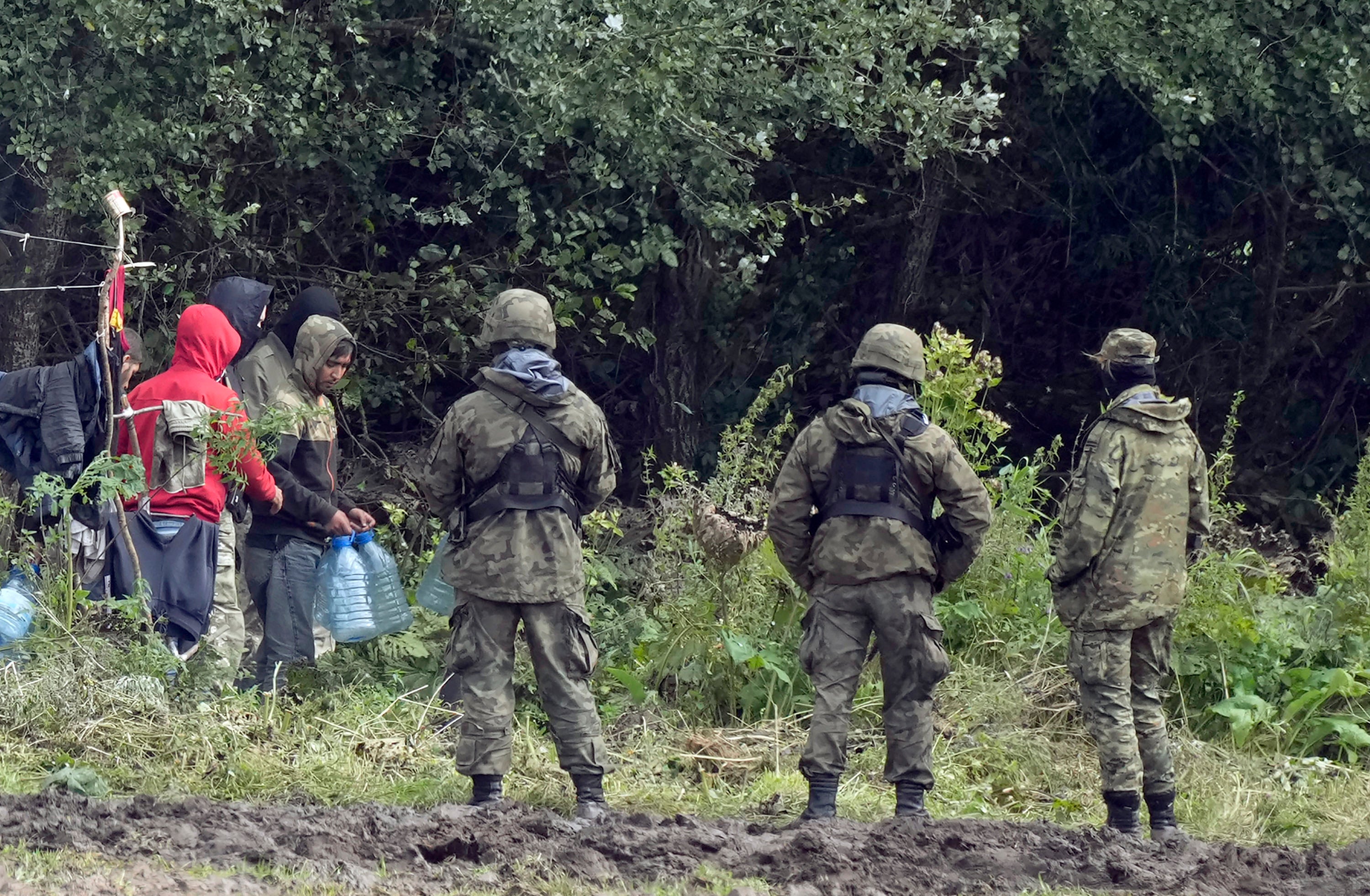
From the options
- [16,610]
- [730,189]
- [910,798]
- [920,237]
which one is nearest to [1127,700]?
[910,798]

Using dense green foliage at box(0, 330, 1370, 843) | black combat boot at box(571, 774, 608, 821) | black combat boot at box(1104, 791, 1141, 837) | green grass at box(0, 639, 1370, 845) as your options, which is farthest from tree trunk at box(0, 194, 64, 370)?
black combat boot at box(1104, 791, 1141, 837)

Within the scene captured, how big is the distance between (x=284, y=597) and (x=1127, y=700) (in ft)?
12.1

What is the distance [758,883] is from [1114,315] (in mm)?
8008

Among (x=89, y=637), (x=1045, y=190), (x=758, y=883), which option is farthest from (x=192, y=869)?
(x=1045, y=190)

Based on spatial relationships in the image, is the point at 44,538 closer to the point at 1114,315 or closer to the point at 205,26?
the point at 205,26

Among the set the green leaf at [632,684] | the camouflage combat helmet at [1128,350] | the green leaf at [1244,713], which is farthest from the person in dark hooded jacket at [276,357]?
the green leaf at [1244,713]

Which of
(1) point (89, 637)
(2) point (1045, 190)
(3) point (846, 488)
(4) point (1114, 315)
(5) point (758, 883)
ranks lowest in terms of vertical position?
(5) point (758, 883)

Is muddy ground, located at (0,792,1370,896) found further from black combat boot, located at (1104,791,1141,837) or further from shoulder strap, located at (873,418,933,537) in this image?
shoulder strap, located at (873,418,933,537)

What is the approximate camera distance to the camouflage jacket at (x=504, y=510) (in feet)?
20.1

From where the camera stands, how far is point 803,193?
37.1ft

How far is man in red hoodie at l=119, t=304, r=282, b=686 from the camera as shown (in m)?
7.13

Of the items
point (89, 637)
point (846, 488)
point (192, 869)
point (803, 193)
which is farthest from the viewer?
point (803, 193)

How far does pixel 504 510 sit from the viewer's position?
6.15m

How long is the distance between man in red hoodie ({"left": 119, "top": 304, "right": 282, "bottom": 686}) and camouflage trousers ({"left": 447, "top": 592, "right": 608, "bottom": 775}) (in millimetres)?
1481
